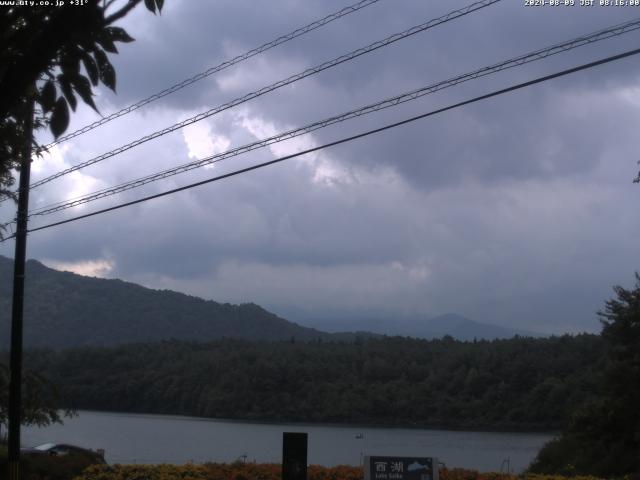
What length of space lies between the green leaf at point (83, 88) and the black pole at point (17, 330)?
10.5 meters

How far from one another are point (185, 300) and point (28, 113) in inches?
4646

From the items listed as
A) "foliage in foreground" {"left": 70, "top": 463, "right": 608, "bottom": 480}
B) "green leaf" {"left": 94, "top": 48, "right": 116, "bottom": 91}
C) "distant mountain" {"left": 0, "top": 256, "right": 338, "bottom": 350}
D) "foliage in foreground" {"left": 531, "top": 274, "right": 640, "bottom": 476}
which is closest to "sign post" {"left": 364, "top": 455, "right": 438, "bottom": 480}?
"foliage in foreground" {"left": 70, "top": 463, "right": 608, "bottom": 480}

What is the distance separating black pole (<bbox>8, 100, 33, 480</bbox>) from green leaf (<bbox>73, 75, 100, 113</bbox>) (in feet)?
34.3

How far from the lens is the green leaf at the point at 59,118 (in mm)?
5605

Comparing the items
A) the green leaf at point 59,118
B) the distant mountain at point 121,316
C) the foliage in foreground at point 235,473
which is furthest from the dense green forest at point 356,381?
the distant mountain at point 121,316

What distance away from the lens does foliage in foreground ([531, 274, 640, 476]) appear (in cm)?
2328

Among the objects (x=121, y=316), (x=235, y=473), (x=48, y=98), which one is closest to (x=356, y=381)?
(x=235, y=473)

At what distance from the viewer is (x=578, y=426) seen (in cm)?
2447

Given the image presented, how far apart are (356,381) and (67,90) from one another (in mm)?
35987

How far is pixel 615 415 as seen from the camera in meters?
23.7

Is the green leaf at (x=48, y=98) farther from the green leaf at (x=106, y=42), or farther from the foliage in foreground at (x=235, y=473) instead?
the foliage in foreground at (x=235, y=473)

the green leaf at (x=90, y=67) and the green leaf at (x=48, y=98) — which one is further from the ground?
the green leaf at (x=90, y=67)

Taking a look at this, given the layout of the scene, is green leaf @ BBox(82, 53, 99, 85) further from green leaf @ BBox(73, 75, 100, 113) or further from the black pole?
the black pole

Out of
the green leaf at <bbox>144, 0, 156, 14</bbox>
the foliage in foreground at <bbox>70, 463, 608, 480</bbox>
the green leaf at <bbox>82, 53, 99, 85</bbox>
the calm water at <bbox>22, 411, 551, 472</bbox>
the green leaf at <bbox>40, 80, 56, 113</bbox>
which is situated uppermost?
the green leaf at <bbox>144, 0, 156, 14</bbox>
